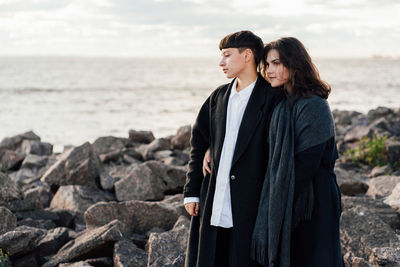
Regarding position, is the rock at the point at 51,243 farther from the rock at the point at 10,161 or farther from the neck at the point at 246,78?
the rock at the point at 10,161

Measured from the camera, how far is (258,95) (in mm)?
3092

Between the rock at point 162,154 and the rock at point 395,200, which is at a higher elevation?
the rock at point 395,200

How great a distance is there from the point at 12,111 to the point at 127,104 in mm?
6513

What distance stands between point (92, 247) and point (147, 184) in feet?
7.18

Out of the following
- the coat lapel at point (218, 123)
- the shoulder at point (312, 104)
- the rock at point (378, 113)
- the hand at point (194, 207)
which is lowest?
the rock at point (378, 113)

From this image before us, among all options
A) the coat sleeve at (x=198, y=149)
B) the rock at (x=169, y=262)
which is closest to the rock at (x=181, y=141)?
the rock at (x=169, y=262)

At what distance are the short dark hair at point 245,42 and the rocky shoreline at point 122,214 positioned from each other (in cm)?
181

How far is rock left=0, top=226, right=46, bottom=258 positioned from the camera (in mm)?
4246

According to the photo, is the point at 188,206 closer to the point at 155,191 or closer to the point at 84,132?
the point at 155,191

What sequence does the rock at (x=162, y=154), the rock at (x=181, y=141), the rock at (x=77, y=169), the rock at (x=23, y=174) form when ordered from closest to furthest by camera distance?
the rock at (x=77, y=169), the rock at (x=23, y=174), the rock at (x=162, y=154), the rock at (x=181, y=141)

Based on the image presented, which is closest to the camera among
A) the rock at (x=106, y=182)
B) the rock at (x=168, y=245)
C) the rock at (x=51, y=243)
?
the rock at (x=168, y=245)

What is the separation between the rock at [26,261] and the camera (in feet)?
14.2

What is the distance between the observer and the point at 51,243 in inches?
186

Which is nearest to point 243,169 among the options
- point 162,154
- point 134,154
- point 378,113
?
point 162,154
